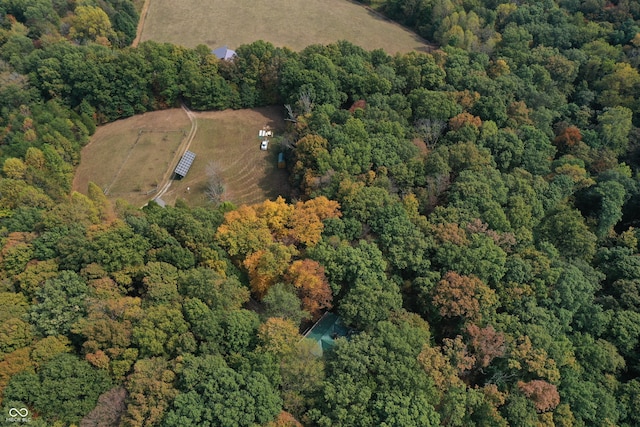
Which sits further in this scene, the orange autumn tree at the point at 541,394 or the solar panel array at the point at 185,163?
the solar panel array at the point at 185,163

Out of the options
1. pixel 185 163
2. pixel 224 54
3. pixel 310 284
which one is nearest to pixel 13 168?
pixel 185 163

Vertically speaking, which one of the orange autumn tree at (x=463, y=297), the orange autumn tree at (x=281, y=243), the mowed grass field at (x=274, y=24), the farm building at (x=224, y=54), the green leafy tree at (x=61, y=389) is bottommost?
the green leafy tree at (x=61, y=389)

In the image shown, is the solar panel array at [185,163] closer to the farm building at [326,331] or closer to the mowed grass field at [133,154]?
Result: the mowed grass field at [133,154]

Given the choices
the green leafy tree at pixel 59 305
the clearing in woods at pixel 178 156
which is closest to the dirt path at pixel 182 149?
the clearing in woods at pixel 178 156

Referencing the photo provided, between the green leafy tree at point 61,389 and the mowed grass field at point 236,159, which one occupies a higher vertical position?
the mowed grass field at point 236,159

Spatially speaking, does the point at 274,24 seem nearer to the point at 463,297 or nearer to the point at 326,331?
the point at 326,331

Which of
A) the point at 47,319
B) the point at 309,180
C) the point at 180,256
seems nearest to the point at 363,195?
the point at 309,180

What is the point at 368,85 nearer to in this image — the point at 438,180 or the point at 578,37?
the point at 438,180

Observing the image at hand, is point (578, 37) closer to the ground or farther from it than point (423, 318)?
farther from it
